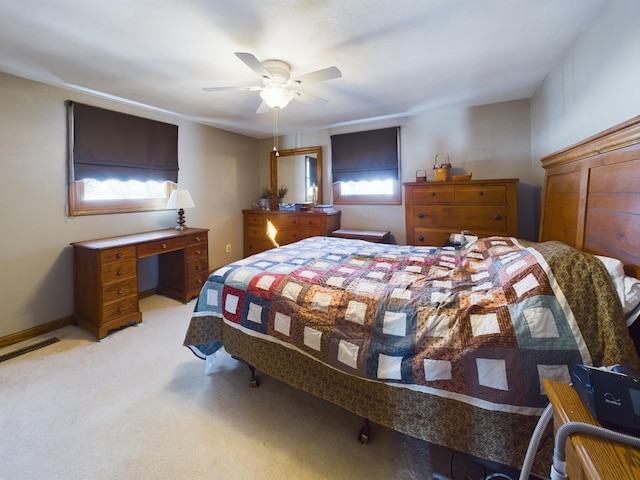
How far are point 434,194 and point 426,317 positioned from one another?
2.13m

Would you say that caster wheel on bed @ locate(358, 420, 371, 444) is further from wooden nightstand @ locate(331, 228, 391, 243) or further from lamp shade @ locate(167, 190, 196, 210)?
lamp shade @ locate(167, 190, 196, 210)

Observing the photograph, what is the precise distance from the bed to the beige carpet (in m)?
0.26

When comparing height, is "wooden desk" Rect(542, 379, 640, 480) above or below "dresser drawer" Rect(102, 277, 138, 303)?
above

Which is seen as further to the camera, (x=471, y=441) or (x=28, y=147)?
(x=28, y=147)

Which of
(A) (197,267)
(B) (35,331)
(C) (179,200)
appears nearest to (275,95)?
(C) (179,200)

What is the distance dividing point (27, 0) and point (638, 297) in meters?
3.13

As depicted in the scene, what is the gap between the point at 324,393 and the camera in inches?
57.7

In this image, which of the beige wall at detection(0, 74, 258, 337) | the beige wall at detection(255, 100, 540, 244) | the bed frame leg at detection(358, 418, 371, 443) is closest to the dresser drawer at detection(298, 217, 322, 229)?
the beige wall at detection(255, 100, 540, 244)

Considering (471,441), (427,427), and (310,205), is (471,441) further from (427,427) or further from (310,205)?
(310,205)

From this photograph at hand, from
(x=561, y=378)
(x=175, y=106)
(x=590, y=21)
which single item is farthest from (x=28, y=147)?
(x=590, y=21)

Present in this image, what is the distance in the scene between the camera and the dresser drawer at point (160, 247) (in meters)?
2.87

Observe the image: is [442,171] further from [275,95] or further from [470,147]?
[275,95]

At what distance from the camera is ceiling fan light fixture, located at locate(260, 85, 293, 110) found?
221cm

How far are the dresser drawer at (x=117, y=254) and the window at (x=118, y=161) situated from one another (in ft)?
2.32
